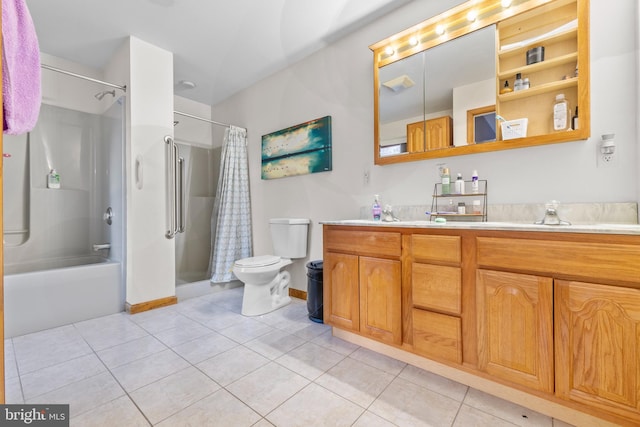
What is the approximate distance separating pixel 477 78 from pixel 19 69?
2.22 m

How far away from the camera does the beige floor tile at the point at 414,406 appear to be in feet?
3.98

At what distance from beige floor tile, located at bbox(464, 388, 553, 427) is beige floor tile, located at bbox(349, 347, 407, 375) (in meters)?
0.38

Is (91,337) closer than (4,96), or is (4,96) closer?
(4,96)

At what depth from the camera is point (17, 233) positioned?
2.62 metres

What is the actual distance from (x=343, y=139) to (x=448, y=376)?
1921 mm

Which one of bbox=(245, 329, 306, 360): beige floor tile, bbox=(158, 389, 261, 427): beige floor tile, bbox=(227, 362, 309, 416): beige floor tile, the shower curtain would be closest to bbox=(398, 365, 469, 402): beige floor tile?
bbox=(227, 362, 309, 416): beige floor tile

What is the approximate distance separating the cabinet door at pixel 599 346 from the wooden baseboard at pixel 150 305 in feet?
9.58

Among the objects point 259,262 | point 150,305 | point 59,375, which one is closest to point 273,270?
point 259,262

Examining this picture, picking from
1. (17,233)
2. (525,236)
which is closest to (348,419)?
(525,236)

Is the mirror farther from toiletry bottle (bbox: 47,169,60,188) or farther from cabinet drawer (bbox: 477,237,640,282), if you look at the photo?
toiletry bottle (bbox: 47,169,60,188)

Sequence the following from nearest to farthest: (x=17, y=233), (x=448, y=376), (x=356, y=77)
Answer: (x=448, y=376) < (x=356, y=77) < (x=17, y=233)

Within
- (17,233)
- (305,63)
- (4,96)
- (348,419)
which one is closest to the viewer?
(4,96)

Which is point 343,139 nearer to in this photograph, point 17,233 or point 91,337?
point 91,337

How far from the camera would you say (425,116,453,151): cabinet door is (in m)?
1.87
